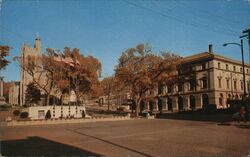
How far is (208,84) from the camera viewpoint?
67938 mm

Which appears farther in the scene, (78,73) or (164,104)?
(164,104)

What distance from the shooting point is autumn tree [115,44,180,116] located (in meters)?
45.4

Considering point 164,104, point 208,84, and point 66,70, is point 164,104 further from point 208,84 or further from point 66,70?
point 66,70

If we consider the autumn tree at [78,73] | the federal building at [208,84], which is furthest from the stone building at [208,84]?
the autumn tree at [78,73]

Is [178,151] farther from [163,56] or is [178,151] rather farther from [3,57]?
[163,56]

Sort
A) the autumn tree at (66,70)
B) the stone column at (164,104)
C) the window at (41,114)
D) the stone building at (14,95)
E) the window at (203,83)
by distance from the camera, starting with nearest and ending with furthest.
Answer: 1. the window at (41,114)
2. the autumn tree at (66,70)
3. the window at (203,83)
4. the stone column at (164,104)
5. the stone building at (14,95)

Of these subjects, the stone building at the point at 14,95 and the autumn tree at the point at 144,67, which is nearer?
the autumn tree at the point at 144,67

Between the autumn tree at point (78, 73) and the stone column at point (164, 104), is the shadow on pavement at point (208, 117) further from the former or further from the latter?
the stone column at point (164, 104)

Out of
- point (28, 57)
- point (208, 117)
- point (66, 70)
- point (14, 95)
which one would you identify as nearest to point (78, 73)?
point (66, 70)

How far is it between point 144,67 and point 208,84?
2974 cm

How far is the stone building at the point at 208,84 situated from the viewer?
219ft

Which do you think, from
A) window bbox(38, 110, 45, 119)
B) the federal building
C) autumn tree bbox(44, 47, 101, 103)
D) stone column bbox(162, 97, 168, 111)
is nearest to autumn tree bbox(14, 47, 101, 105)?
autumn tree bbox(44, 47, 101, 103)

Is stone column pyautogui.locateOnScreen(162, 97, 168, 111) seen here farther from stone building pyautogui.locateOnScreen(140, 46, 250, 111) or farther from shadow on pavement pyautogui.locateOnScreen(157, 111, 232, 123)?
shadow on pavement pyautogui.locateOnScreen(157, 111, 232, 123)

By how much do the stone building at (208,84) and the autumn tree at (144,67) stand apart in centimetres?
1657
